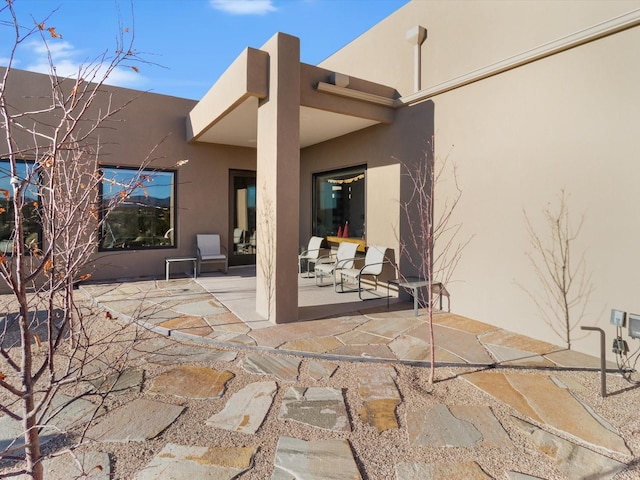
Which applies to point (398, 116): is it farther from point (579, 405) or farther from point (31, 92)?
point (31, 92)

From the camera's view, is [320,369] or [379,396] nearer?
[379,396]

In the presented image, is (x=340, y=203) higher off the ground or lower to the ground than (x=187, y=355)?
higher

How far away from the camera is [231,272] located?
8.34 meters

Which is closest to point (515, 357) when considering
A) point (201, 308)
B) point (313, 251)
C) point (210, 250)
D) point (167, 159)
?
point (201, 308)

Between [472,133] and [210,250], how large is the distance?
5.99 m

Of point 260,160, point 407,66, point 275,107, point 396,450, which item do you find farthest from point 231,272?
point 396,450

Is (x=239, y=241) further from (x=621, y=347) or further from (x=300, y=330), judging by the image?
(x=621, y=347)

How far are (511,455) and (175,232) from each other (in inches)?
299

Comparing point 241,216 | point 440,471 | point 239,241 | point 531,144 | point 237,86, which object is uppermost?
point 237,86

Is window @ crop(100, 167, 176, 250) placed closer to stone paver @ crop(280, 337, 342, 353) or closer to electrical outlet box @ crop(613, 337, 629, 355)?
stone paver @ crop(280, 337, 342, 353)

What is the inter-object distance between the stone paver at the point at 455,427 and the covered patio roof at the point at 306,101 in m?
3.97

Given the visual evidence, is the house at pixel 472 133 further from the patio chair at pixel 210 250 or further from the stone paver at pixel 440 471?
the stone paver at pixel 440 471

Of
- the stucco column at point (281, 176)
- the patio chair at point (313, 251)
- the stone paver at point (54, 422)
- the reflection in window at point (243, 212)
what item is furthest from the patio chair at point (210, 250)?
the stone paver at point (54, 422)

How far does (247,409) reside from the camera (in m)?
2.76
